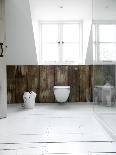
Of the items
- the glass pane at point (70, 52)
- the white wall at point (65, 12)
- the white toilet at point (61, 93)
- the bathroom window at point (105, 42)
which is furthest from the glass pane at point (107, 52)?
the glass pane at point (70, 52)

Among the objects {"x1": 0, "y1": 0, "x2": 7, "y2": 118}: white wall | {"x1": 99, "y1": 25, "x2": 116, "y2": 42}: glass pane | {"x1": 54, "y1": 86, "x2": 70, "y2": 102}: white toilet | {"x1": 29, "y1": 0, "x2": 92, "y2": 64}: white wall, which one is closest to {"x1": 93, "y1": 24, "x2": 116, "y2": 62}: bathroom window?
{"x1": 99, "y1": 25, "x2": 116, "y2": 42}: glass pane

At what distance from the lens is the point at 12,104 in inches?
242

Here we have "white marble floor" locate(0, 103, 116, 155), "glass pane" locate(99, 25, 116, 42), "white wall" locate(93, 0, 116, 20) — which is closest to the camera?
"white marble floor" locate(0, 103, 116, 155)

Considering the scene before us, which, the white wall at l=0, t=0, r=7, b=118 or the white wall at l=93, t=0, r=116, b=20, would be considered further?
the white wall at l=0, t=0, r=7, b=118

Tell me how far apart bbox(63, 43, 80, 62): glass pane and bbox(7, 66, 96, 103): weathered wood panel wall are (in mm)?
285

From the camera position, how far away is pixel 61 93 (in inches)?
226

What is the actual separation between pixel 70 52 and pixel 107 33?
2.15 meters

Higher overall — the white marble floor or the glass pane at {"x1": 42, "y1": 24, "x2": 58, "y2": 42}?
the glass pane at {"x1": 42, "y1": 24, "x2": 58, "y2": 42}

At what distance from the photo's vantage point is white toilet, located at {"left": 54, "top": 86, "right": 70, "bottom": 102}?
570 cm

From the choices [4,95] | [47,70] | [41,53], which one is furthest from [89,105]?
[4,95]

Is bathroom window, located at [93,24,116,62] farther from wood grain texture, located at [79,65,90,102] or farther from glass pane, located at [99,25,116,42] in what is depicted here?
wood grain texture, located at [79,65,90,102]

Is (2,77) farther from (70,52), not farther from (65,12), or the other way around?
(70,52)

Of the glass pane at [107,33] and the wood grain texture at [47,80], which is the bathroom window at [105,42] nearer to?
the glass pane at [107,33]

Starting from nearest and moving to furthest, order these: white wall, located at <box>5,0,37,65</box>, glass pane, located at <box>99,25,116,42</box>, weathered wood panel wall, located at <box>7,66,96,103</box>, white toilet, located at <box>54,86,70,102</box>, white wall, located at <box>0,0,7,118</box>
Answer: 1. glass pane, located at <box>99,25,116,42</box>
2. white wall, located at <box>0,0,7,118</box>
3. white wall, located at <box>5,0,37,65</box>
4. white toilet, located at <box>54,86,70,102</box>
5. weathered wood panel wall, located at <box>7,66,96,103</box>
